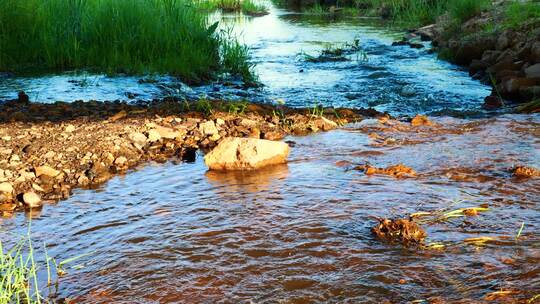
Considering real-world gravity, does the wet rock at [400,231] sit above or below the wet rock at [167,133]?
below

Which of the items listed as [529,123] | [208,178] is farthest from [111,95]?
[529,123]

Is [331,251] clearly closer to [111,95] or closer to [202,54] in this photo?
[111,95]

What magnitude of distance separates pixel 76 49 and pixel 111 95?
1.91 m

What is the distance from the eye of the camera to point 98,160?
16.7ft

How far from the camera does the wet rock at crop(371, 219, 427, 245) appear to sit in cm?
336

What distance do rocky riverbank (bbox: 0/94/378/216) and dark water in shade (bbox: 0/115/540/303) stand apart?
0.27 m

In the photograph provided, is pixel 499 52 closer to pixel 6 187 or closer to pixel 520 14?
pixel 520 14

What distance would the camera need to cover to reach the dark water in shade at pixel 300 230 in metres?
2.94

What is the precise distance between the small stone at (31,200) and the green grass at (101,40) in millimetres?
4969

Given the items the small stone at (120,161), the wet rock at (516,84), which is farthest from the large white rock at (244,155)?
the wet rock at (516,84)

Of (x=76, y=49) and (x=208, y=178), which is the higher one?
(x=76, y=49)

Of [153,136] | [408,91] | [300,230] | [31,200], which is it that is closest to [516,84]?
[408,91]

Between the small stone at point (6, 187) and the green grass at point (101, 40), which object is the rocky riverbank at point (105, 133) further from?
the green grass at point (101, 40)

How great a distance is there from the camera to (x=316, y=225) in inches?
145
